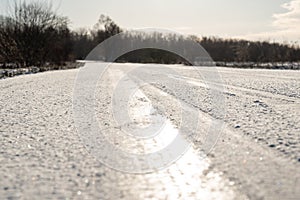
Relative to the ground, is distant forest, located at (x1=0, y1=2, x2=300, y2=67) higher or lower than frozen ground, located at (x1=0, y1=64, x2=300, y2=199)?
higher

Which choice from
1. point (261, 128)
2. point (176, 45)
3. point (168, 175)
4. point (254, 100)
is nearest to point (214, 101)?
point (254, 100)

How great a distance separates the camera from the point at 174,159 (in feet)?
8.72

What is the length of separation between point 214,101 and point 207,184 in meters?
4.09

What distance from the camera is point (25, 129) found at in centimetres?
379

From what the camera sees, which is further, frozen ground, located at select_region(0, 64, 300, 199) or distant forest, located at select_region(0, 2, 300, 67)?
distant forest, located at select_region(0, 2, 300, 67)

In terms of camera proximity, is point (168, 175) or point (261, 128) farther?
point (261, 128)

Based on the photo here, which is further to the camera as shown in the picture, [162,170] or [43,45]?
[43,45]

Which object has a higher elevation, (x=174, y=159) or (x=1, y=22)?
(x=1, y=22)

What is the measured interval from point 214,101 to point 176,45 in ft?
166

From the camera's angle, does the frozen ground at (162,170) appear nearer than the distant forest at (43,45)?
Yes

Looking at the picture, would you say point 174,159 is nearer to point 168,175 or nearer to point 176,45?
point 168,175

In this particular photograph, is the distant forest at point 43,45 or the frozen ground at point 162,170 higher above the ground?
the distant forest at point 43,45

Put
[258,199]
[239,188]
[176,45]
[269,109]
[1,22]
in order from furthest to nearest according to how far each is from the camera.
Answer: [176,45], [1,22], [269,109], [239,188], [258,199]

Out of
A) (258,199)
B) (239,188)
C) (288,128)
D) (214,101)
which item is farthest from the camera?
(214,101)
